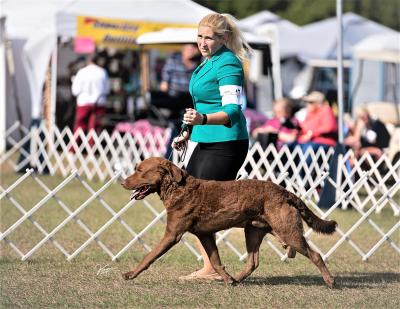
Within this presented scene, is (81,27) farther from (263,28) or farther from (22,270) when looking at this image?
(22,270)

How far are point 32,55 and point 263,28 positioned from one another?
13.7 feet

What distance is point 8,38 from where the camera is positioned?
631 inches

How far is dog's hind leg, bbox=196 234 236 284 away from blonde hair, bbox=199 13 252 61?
1.17m

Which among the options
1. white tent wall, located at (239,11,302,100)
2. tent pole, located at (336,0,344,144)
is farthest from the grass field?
white tent wall, located at (239,11,302,100)

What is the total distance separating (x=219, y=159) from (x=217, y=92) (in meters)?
0.45

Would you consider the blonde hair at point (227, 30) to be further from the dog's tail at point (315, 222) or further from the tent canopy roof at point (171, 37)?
the tent canopy roof at point (171, 37)

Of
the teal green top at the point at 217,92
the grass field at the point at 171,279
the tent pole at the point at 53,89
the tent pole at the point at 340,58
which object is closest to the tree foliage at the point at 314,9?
the tent pole at the point at 53,89

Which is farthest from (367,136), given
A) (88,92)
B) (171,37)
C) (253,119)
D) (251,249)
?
(251,249)

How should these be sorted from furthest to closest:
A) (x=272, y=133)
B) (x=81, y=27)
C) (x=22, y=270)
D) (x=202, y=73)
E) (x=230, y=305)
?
(x=81, y=27) < (x=272, y=133) < (x=22, y=270) < (x=202, y=73) < (x=230, y=305)

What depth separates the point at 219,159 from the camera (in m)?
5.74

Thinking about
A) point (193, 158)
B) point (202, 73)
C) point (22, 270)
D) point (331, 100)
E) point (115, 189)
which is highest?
point (202, 73)

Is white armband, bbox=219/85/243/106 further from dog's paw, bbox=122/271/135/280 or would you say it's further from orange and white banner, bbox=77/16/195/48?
orange and white banner, bbox=77/16/195/48

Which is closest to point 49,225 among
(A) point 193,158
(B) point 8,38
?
(A) point 193,158

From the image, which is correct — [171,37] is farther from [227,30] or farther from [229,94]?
[229,94]
